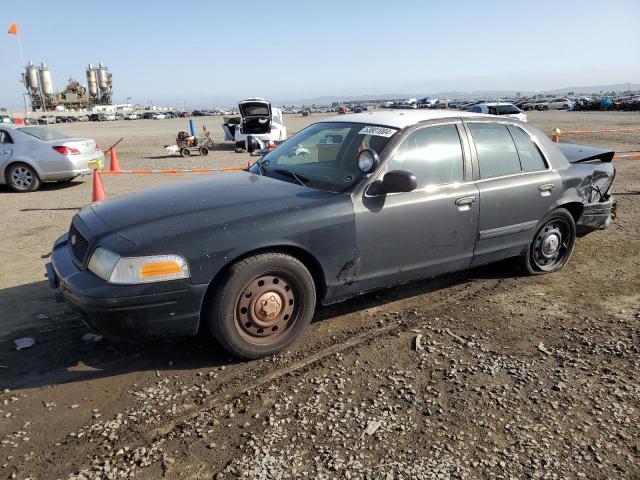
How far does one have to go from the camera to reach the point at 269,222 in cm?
337

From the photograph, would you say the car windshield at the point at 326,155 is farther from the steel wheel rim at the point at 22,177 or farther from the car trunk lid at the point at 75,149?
the steel wheel rim at the point at 22,177

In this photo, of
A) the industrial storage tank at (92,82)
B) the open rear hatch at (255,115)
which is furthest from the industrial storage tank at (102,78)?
the open rear hatch at (255,115)

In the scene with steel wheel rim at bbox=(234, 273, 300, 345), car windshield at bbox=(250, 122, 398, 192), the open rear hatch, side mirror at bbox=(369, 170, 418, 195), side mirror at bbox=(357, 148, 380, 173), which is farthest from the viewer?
the open rear hatch

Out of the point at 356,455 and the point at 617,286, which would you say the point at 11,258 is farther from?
the point at 617,286

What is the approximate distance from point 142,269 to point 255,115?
57.7ft

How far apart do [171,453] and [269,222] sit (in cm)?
151

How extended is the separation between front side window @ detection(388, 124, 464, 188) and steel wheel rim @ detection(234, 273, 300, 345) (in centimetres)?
127

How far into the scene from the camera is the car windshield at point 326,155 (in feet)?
13.0

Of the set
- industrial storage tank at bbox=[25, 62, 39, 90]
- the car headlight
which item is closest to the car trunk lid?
the car headlight

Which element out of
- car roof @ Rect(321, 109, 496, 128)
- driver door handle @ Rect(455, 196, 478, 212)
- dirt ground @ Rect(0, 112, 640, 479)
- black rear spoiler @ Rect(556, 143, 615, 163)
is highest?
car roof @ Rect(321, 109, 496, 128)

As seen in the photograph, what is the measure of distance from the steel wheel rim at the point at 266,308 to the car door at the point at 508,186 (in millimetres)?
1845

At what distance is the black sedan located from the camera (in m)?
3.13

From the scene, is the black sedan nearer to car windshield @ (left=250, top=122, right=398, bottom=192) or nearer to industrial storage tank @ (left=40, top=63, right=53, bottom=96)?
car windshield @ (left=250, top=122, right=398, bottom=192)

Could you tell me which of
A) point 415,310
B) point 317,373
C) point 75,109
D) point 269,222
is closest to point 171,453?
point 317,373
